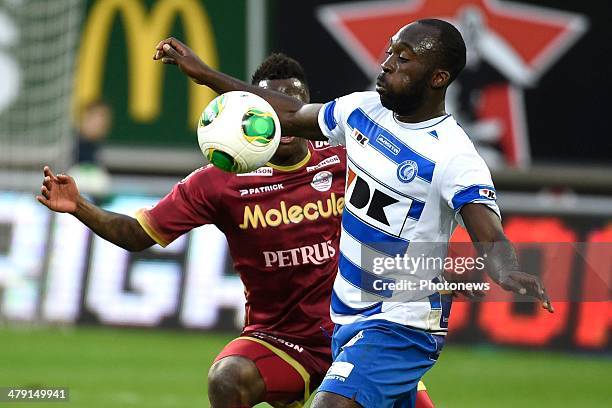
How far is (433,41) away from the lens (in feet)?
18.5

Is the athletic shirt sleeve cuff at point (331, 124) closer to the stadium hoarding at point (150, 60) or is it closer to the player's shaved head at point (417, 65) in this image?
the player's shaved head at point (417, 65)

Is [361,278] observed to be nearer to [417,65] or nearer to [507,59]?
[417,65]

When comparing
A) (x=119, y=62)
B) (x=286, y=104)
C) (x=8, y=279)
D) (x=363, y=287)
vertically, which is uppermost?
(x=286, y=104)

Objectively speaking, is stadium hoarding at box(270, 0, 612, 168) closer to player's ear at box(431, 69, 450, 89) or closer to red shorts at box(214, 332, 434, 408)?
red shorts at box(214, 332, 434, 408)

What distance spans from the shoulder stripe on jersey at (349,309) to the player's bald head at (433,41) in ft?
3.37

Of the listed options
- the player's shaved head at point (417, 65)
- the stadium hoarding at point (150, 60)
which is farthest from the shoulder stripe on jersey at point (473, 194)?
the stadium hoarding at point (150, 60)

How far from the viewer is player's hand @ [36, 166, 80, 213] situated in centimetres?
605

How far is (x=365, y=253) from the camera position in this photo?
5.76 m

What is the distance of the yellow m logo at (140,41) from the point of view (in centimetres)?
1662

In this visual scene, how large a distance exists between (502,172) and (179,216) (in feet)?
33.4

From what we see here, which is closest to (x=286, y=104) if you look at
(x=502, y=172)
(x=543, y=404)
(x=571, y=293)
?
(x=543, y=404)

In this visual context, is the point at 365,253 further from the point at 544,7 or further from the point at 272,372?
the point at 544,7

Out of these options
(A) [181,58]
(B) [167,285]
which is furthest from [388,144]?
(B) [167,285]

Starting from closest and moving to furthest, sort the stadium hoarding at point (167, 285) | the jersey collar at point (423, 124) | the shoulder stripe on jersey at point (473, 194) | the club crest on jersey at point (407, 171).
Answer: the shoulder stripe on jersey at point (473, 194) → the club crest on jersey at point (407, 171) → the jersey collar at point (423, 124) → the stadium hoarding at point (167, 285)
